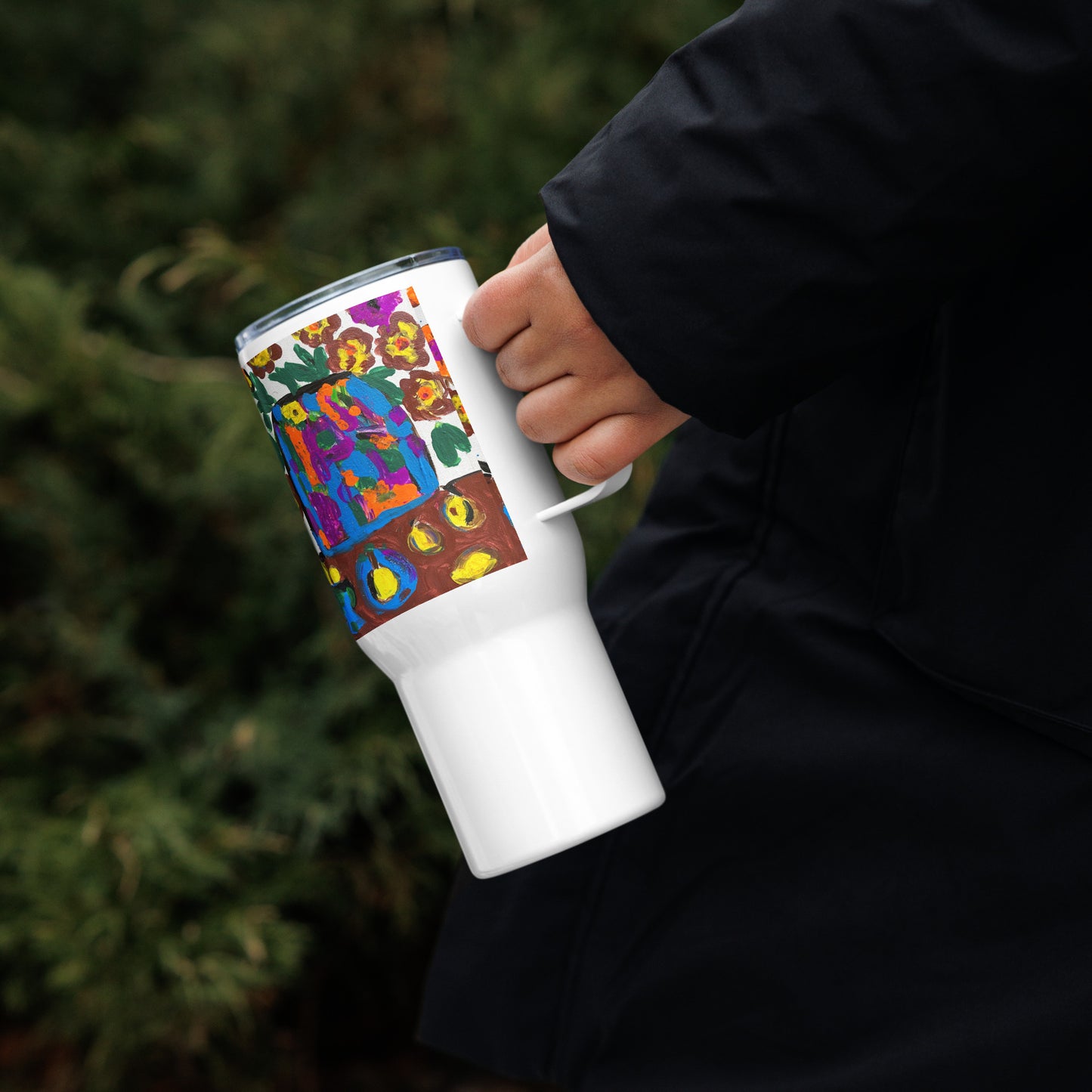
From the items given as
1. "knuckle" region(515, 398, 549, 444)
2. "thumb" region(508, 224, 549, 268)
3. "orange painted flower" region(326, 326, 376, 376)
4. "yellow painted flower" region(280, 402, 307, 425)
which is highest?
"thumb" region(508, 224, 549, 268)

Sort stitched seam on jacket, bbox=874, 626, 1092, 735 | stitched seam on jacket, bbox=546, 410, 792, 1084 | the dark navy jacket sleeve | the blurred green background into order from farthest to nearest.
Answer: the blurred green background → stitched seam on jacket, bbox=546, 410, 792, 1084 → stitched seam on jacket, bbox=874, 626, 1092, 735 → the dark navy jacket sleeve

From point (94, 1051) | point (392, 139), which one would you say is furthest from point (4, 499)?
point (392, 139)

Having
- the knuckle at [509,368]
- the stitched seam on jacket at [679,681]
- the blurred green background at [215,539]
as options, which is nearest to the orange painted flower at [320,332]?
the knuckle at [509,368]

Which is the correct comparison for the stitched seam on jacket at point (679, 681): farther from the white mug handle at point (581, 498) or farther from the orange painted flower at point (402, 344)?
the orange painted flower at point (402, 344)

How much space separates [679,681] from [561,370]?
0.27 m

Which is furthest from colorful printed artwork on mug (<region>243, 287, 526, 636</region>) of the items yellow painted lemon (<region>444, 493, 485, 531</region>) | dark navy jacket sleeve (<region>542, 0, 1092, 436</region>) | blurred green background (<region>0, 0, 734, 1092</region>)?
blurred green background (<region>0, 0, 734, 1092</region>)

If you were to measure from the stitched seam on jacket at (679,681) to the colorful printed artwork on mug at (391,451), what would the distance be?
18 centimetres

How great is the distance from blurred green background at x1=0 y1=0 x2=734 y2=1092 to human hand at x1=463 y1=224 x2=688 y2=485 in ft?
2.85

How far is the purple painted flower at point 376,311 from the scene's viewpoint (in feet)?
2.00

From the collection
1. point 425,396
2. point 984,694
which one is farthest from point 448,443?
point 984,694

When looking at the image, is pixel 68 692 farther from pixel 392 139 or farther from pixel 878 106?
pixel 878 106

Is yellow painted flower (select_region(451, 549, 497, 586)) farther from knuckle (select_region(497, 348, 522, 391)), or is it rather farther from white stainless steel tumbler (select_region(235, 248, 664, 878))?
knuckle (select_region(497, 348, 522, 391))

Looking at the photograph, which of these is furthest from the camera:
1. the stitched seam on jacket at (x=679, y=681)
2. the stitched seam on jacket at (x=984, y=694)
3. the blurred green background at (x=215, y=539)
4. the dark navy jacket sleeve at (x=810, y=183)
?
the blurred green background at (x=215, y=539)

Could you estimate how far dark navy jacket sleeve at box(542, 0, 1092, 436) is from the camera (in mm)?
462
